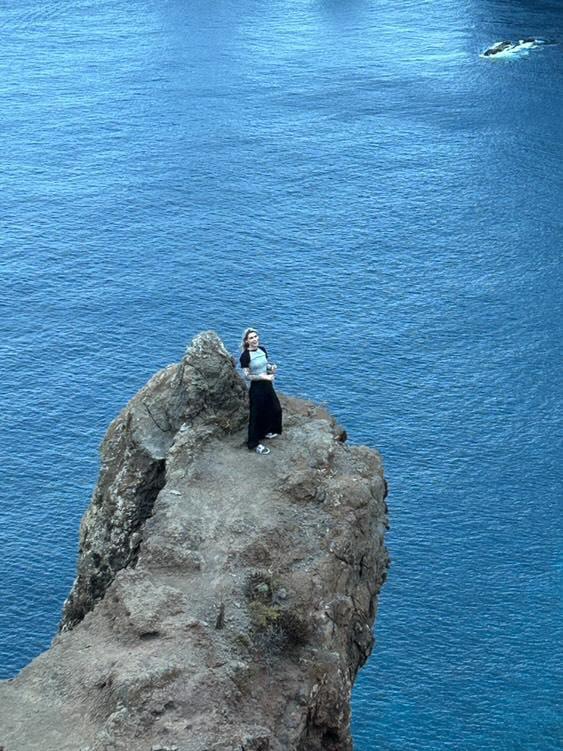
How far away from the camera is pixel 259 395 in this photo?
48219mm

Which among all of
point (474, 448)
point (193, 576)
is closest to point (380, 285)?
point (474, 448)

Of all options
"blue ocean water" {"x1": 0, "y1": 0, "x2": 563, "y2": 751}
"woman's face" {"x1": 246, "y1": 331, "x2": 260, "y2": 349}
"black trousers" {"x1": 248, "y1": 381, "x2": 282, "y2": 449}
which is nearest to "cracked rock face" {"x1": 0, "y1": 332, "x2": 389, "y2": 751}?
"black trousers" {"x1": 248, "y1": 381, "x2": 282, "y2": 449}

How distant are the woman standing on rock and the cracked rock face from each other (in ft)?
2.73

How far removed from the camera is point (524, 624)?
309 ft

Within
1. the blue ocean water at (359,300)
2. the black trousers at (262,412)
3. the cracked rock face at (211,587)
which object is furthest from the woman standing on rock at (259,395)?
the blue ocean water at (359,300)

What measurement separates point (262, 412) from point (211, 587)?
831 cm

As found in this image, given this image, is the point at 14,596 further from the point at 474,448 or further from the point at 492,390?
the point at 492,390

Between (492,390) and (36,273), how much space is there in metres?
50.2

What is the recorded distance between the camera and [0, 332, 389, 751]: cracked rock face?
3741 centimetres

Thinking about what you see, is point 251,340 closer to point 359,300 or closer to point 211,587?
point 211,587

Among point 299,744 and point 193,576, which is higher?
point 193,576

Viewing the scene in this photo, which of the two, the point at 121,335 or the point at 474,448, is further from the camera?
the point at 121,335

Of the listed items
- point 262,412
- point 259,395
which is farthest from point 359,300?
point 259,395

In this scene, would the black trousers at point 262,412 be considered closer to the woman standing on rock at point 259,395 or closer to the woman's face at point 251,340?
the woman standing on rock at point 259,395
